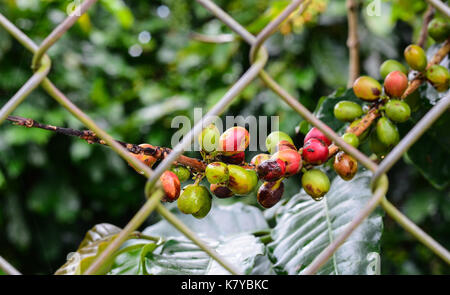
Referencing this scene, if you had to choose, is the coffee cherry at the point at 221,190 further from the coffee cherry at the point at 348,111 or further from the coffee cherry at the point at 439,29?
the coffee cherry at the point at 439,29

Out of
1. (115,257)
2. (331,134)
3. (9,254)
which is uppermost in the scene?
(331,134)

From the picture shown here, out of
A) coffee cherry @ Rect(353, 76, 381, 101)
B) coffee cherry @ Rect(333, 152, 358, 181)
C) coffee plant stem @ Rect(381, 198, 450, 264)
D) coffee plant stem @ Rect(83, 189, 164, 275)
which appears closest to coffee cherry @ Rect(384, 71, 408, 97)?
coffee cherry @ Rect(353, 76, 381, 101)

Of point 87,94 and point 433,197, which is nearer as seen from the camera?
point 433,197

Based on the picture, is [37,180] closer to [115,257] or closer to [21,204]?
[21,204]

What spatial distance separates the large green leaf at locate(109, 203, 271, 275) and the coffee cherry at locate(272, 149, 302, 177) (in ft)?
0.55

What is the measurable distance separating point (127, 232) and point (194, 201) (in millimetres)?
104

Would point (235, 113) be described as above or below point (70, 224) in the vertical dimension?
above

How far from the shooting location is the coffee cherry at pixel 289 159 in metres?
0.45

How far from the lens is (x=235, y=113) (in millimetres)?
2008

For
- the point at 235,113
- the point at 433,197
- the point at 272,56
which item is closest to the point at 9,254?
the point at 235,113

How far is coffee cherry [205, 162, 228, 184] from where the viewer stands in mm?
425

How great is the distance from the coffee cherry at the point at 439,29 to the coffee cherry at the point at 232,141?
489 mm

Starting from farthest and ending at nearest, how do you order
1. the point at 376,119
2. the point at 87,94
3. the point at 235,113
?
the point at 87,94
the point at 235,113
the point at 376,119
